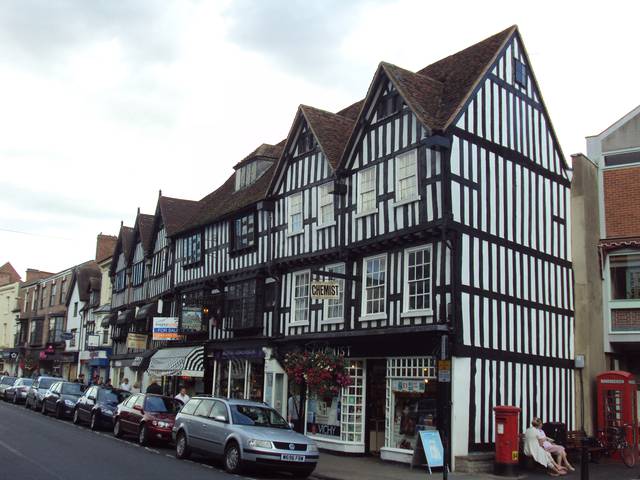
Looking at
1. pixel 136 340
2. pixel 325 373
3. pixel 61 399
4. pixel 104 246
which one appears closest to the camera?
pixel 325 373

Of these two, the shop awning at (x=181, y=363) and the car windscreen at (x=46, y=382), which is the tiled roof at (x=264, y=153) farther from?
the car windscreen at (x=46, y=382)

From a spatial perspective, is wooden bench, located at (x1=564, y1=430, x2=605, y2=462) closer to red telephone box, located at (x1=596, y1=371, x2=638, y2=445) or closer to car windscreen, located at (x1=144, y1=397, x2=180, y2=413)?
red telephone box, located at (x1=596, y1=371, x2=638, y2=445)

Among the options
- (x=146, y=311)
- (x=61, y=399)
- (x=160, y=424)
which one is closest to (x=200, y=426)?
(x=160, y=424)

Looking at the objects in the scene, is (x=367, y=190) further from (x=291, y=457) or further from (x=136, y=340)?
(x=136, y=340)

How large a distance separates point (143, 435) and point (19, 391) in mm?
19424

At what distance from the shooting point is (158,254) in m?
37.2

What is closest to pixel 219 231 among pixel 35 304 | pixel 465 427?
pixel 465 427

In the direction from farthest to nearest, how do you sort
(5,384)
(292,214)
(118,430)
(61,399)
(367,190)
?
(5,384) → (61,399) → (292,214) → (118,430) → (367,190)

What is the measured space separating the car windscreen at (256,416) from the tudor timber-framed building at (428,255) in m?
3.63

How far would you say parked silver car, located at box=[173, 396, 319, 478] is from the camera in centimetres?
1500

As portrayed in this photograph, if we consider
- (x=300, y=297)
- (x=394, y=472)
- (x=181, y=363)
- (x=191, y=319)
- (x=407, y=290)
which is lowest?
(x=394, y=472)

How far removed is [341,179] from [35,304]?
51763mm

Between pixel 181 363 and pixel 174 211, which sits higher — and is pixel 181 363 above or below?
below

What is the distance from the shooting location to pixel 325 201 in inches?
910
